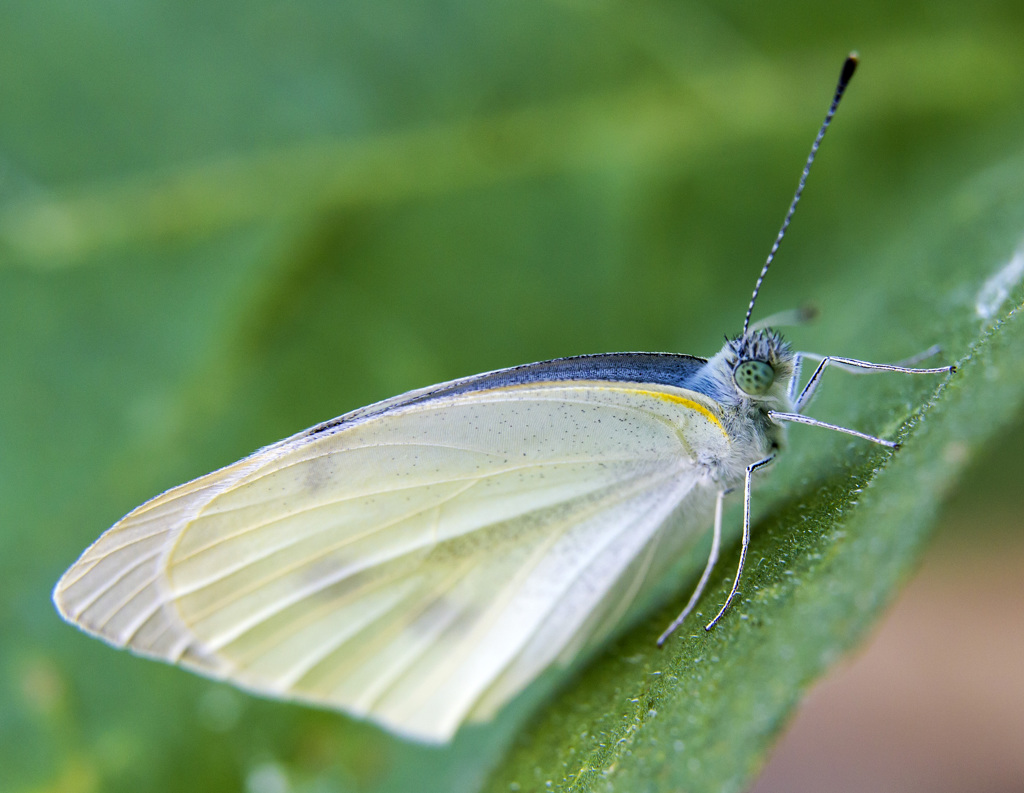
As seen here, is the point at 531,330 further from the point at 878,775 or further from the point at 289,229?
the point at 878,775

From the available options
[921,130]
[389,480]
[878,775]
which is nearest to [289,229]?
[389,480]

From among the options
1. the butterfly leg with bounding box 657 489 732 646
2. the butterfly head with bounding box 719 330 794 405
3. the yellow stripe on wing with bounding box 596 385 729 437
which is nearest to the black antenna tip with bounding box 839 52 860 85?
the butterfly head with bounding box 719 330 794 405

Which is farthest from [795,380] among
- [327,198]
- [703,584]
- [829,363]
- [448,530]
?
[327,198]

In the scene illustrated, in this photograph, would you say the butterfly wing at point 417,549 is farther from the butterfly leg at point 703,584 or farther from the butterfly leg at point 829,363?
the butterfly leg at point 829,363

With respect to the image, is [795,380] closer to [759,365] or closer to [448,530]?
[759,365]

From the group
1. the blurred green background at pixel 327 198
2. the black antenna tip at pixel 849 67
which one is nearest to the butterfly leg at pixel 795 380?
the blurred green background at pixel 327 198

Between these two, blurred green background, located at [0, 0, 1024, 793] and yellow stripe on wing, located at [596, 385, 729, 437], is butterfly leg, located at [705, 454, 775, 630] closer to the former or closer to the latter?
yellow stripe on wing, located at [596, 385, 729, 437]
